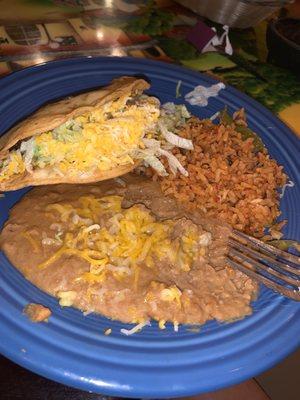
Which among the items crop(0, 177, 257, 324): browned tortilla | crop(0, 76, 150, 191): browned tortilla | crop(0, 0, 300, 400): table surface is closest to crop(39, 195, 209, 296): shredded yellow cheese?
crop(0, 177, 257, 324): browned tortilla

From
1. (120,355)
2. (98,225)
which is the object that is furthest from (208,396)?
(98,225)

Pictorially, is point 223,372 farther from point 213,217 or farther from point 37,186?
point 37,186

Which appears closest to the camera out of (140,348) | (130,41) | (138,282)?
(140,348)

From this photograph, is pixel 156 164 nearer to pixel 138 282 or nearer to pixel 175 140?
pixel 175 140

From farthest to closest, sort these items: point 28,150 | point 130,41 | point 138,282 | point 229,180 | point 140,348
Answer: point 130,41 → point 229,180 → point 28,150 → point 138,282 → point 140,348

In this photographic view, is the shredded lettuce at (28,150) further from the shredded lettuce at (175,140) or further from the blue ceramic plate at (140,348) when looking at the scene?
the shredded lettuce at (175,140)

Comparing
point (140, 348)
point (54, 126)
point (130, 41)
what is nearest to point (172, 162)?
point (54, 126)

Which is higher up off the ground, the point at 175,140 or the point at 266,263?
the point at 175,140
